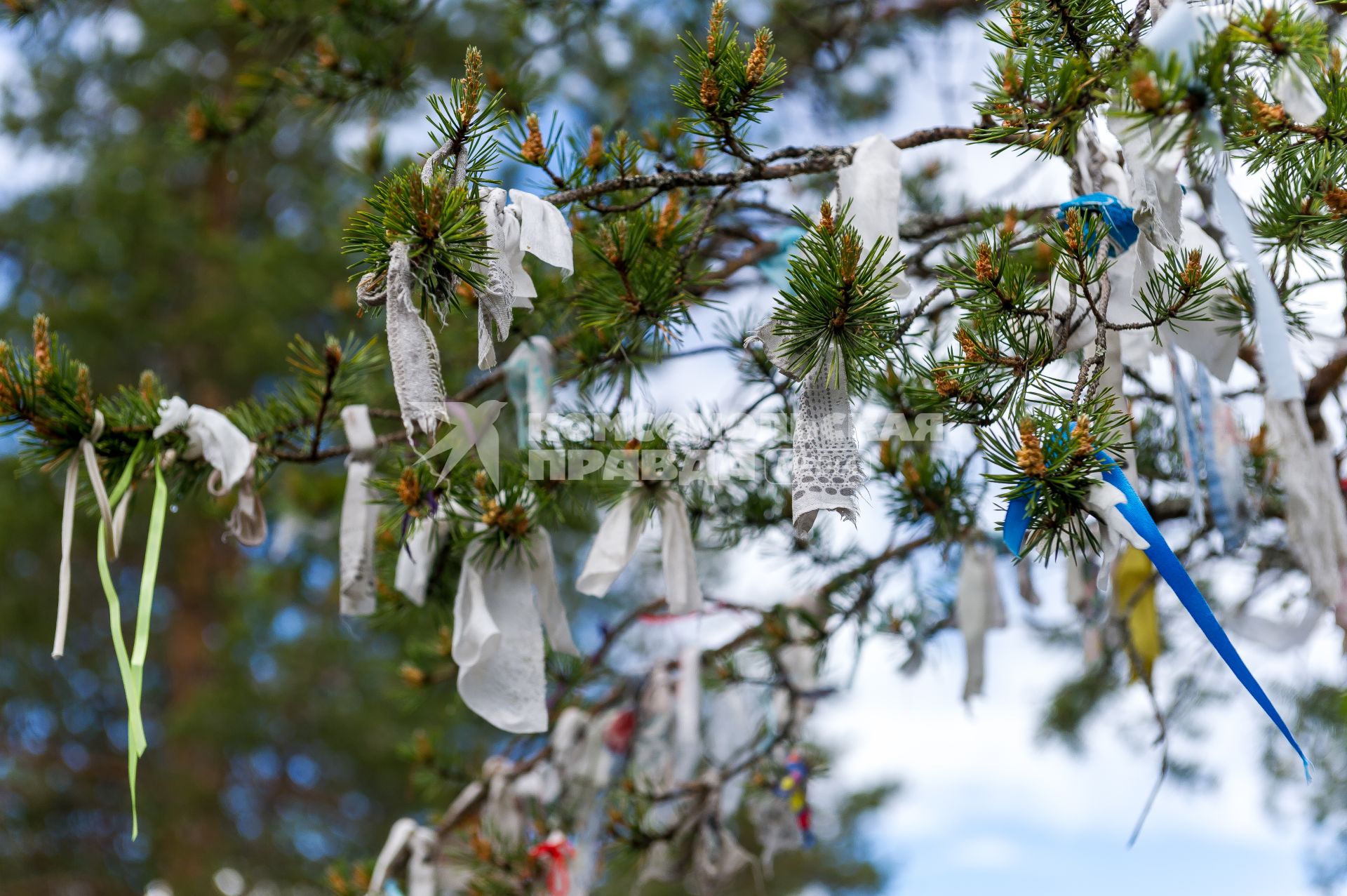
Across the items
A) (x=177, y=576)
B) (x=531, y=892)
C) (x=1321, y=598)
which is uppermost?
(x=177, y=576)

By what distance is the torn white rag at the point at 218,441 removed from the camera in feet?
3.81

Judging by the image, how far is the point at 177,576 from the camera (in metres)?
4.67

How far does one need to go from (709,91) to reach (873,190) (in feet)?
0.61

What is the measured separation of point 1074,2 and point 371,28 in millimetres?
1247

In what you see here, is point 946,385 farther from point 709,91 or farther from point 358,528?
point 358,528

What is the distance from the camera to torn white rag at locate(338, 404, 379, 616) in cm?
125

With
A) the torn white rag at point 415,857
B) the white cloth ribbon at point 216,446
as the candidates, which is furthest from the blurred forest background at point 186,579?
the white cloth ribbon at point 216,446

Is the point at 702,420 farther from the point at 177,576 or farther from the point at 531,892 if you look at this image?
the point at 177,576

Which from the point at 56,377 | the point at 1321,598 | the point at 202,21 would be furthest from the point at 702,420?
the point at 202,21

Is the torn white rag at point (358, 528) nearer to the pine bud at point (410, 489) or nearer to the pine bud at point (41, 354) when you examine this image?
the pine bud at point (410, 489)

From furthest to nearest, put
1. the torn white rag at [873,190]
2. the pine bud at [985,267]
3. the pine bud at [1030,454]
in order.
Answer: the torn white rag at [873,190] → the pine bud at [985,267] → the pine bud at [1030,454]

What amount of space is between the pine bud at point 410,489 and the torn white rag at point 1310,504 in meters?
0.98

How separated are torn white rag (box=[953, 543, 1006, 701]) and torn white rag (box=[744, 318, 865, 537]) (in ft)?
2.26

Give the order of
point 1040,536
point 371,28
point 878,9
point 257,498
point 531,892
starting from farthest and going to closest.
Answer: point 878,9
point 371,28
point 531,892
point 257,498
point 1040,536
